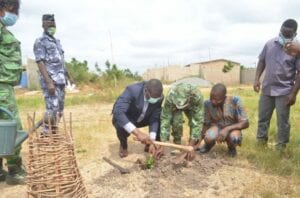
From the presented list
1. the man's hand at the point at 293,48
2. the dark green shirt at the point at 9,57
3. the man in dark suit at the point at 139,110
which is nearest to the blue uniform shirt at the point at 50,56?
the man in dark suit at the point at 139,110

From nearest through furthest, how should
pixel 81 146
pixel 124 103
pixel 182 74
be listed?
pixel 124 103, pixel 81 146, pixel 182 74

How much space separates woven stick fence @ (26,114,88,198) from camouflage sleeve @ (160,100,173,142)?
208 cm

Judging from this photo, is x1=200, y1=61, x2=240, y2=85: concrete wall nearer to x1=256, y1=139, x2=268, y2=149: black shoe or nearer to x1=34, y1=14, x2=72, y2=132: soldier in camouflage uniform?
x1=256, y1=139, x2=268, y2=149: black shoe

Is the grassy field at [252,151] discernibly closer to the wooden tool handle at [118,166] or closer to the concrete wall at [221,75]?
the wooden tool handle at [118,166]

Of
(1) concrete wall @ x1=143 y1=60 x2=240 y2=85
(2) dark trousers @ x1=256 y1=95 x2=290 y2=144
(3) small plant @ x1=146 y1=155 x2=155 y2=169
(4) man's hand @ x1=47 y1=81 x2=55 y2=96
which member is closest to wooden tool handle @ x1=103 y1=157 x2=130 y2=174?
(3) small plant @ x1=146 y1=155 x2=155 y2=169

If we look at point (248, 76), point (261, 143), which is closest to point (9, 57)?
point (261, 143)

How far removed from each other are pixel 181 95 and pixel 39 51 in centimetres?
203

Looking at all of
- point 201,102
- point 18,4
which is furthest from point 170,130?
point 18,4

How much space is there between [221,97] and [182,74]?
106 ft

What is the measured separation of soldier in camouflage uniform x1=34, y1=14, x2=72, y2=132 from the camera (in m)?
5.79

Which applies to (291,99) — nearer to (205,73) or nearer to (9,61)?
(9,61)

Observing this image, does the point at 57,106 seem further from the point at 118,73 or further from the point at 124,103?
the point at 118,73

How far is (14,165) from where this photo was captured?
482 centimetres

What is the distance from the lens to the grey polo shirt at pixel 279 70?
569cm
